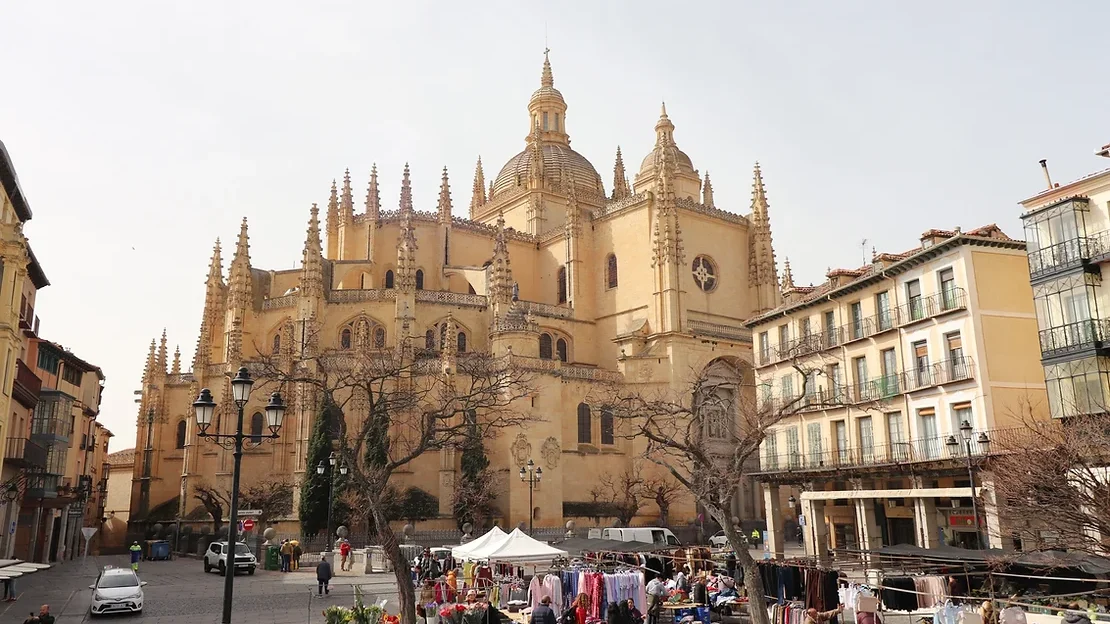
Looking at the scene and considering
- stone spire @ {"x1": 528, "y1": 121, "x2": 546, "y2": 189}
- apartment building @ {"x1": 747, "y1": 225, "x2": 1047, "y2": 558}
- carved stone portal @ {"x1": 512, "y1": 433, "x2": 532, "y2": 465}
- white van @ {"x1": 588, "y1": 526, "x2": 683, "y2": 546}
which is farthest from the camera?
stone spire @ {"x1": 528, "y1": 121, "x2": 546, "y2": 189}

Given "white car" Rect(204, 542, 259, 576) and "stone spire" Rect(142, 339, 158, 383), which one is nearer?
"white car" Rect(204, 542, 259, 576)

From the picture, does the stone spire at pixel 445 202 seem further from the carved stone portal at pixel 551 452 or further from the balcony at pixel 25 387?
the balcony at pixel 25 387

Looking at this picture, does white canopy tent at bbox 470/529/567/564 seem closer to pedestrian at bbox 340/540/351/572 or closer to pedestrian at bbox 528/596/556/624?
pedestrian at bbox 528/596/556/624

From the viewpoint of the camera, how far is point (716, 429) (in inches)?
1759

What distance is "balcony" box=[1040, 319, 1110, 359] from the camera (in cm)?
2088

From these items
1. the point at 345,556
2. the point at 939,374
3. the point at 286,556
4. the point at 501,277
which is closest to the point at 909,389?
the point at 939,374

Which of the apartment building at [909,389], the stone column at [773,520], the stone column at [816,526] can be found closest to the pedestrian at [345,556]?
the apartment building at [909,389]

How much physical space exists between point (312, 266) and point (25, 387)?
1651 centimetres

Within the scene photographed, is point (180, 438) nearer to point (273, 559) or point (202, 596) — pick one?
point (273, 559)

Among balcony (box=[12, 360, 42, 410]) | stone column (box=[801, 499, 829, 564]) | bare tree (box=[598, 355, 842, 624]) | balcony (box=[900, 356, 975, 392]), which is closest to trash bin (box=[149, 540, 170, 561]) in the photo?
balcony (box=[12, 360, 42, 410])

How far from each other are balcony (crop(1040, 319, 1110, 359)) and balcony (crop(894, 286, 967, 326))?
2472 mm

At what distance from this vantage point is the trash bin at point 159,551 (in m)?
37.9

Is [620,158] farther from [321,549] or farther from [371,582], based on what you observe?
[371,582]

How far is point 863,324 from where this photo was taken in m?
28.2
